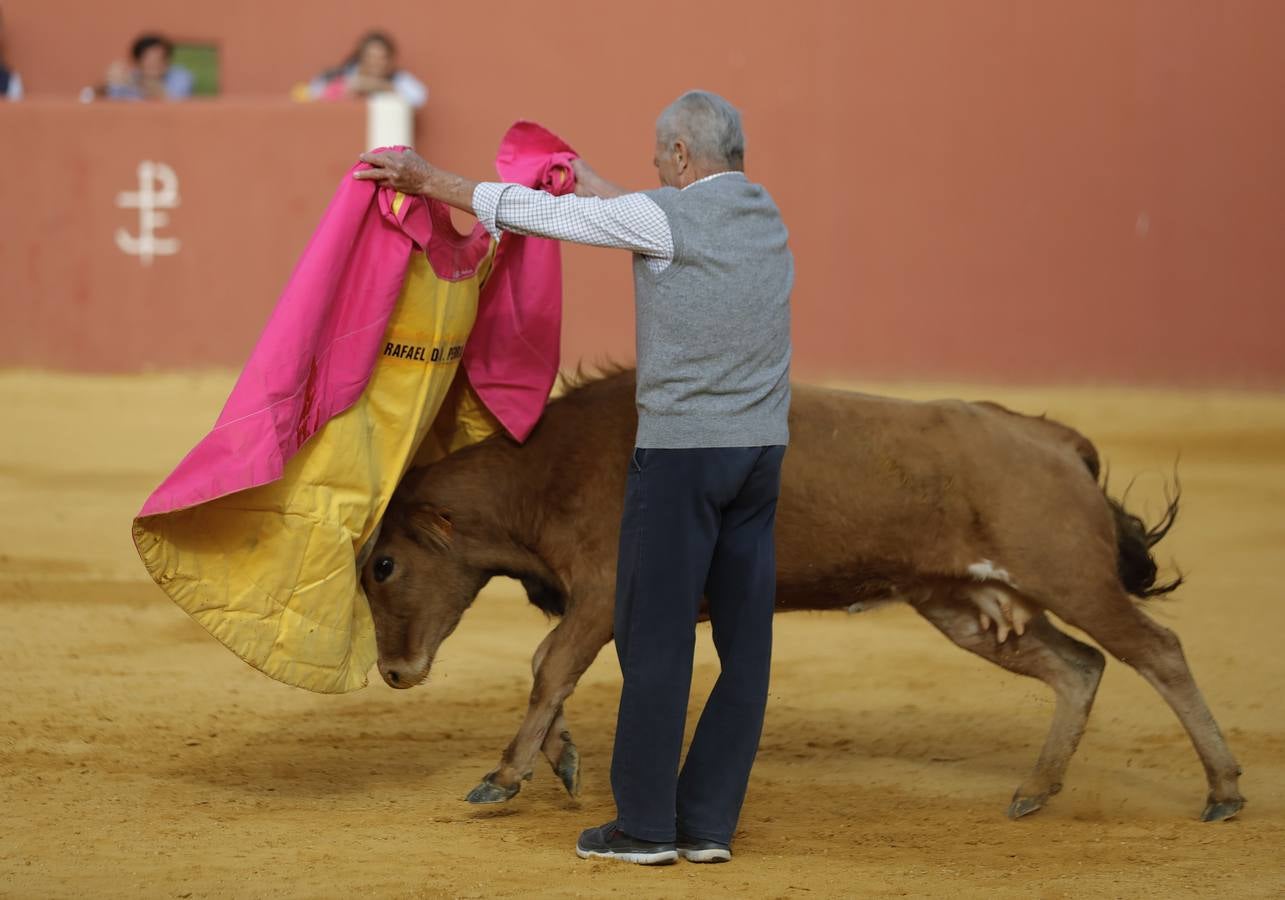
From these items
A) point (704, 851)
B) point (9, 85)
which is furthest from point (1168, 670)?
point (9, 85)

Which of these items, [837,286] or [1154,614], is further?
[837,286]

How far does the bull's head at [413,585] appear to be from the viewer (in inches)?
202

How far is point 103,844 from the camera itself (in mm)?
4363

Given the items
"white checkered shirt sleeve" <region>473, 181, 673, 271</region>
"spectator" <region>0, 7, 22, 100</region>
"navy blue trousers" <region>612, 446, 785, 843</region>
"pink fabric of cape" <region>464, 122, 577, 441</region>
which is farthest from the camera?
"spectator" <region>0, 7, 22, 100</region>

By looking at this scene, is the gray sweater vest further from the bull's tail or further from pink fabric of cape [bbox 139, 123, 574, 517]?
the bull's tail

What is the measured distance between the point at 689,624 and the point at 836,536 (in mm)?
826

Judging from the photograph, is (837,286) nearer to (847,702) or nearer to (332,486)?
(847,702)

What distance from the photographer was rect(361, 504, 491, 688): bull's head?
16.8 ft

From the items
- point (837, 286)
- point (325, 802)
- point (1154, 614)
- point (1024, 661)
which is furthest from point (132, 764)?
point (837, 286)

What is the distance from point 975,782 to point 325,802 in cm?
202

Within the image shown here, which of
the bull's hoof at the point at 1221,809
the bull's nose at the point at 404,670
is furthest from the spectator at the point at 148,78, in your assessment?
the bull's hoof at the point at 1221,809

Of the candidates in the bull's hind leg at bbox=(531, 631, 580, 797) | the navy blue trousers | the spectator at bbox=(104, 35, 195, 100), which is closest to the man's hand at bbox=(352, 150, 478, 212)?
the navy blue trousers

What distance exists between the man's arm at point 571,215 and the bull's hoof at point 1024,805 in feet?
6.80

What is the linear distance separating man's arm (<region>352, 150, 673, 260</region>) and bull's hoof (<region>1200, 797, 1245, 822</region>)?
2.33 metres
